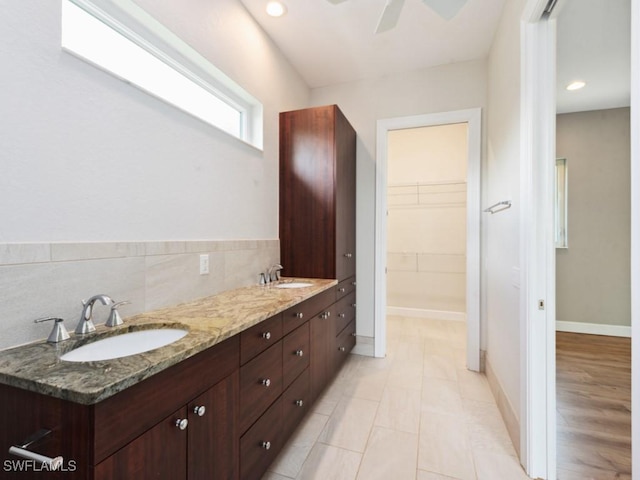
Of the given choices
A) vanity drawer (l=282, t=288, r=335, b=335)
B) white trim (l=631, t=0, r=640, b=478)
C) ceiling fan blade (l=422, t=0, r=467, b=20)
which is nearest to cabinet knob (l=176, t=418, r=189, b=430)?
vanity drawer (l=282, t=288, r=335, b=335)

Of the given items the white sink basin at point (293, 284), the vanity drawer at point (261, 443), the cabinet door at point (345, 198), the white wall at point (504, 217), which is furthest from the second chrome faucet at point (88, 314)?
the white wall at point (504, 217)

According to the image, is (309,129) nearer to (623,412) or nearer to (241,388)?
(241,388)

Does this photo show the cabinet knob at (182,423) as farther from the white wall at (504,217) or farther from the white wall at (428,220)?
the white wall at (428,220)

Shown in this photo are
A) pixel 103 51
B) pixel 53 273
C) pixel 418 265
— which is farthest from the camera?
pixel 418 265

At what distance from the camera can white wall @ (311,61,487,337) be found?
9.30 feet

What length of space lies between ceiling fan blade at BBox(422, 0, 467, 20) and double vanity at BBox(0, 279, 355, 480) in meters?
1.67

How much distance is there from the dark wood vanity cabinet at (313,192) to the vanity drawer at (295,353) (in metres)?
0.75

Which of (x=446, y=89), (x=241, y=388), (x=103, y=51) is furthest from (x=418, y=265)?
(x=103, y=51)

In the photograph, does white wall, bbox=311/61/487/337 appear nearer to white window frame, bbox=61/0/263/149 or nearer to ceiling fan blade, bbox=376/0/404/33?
white window frame, bbox=61/0/263/149

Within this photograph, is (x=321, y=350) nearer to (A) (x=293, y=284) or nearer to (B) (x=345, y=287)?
(A) (x=293, y=284)

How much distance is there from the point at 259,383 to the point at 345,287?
4.92 ft

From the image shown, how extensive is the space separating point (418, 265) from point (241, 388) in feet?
12.6

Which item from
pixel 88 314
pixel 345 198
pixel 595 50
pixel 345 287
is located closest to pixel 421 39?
pixel 595 50

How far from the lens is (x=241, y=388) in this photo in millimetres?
1157
